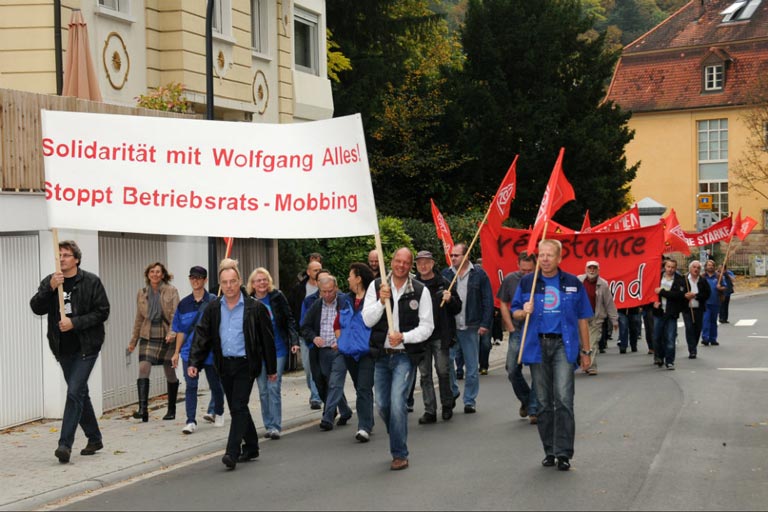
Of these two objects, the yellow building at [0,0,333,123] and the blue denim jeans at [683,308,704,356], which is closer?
the yellow building at [0,0,333,123]

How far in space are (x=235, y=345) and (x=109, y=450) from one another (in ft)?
6.84

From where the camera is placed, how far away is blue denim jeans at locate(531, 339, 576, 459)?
943 cm

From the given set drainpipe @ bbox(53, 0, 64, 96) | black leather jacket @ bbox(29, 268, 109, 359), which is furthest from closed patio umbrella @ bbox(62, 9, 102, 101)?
black leather jacket @ bbox(29, 268, 109, 359)

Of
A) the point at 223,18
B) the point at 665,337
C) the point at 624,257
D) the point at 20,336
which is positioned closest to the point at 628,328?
the point at 624,257

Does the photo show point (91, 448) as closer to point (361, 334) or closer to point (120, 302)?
point (361, 334)

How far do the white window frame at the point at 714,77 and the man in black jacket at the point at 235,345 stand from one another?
5870 centimetres

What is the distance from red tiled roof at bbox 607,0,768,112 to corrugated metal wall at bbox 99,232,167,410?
5238 centimetres

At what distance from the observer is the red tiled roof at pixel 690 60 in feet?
210

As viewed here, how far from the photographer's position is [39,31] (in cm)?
1762

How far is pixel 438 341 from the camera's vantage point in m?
12.8

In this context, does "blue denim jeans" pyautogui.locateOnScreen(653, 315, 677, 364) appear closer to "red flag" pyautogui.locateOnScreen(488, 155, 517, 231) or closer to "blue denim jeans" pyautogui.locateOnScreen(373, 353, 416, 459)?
"red flag" pyautogui.locateOnScreen(488, 155, 517, 231)

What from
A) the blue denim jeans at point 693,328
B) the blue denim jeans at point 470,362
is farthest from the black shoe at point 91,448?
the blue denim jeans at point 693,328

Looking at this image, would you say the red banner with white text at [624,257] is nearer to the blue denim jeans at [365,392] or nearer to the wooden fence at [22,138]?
the blue denim jeans at [365,392]

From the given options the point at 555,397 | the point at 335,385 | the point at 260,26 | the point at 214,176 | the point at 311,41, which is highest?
the point at 311,41
